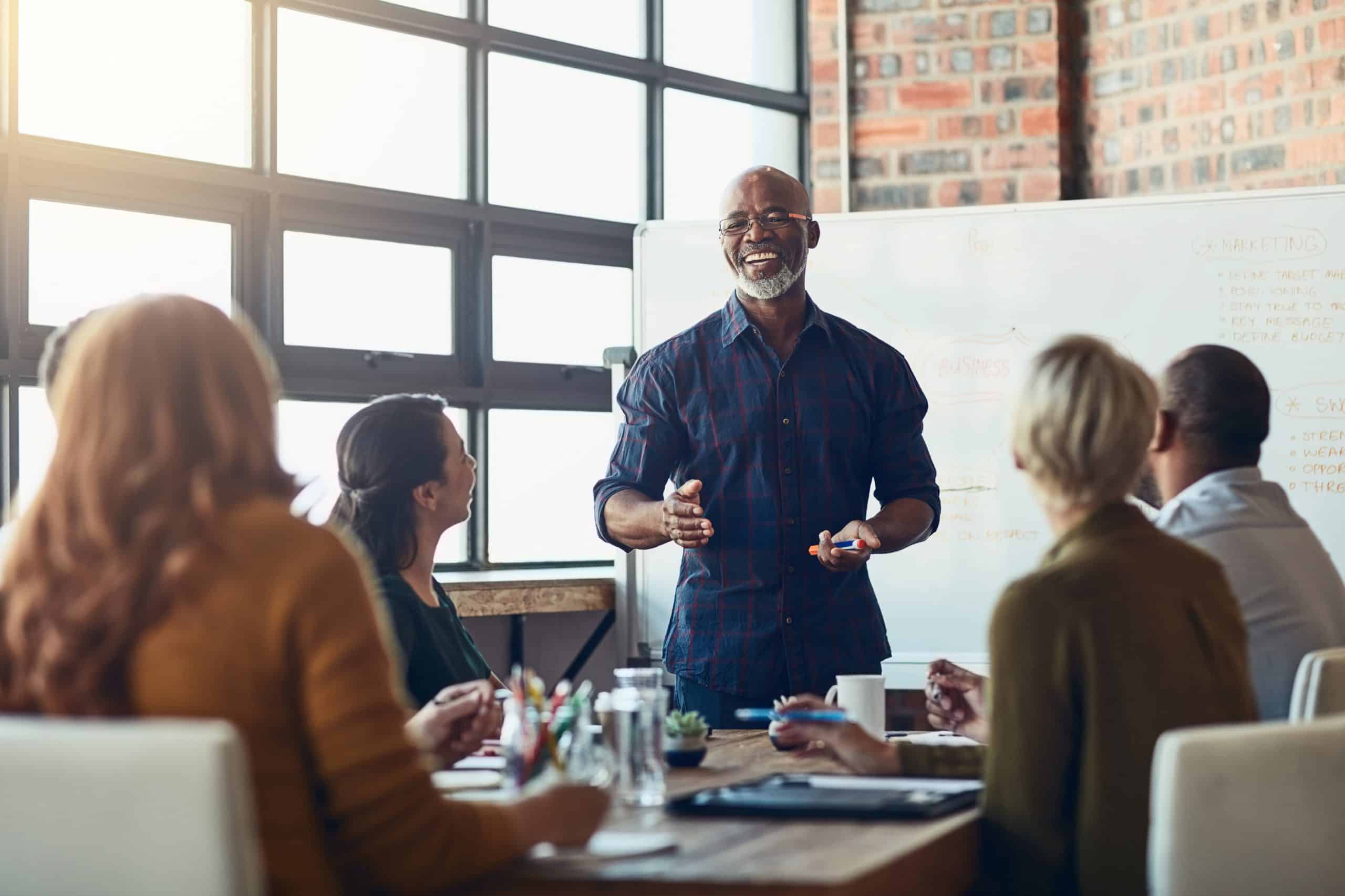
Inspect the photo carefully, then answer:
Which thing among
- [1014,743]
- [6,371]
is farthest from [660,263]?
[1014,743]

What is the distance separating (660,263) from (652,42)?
854mm

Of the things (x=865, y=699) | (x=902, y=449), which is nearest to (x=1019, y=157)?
(x=902, y=449)

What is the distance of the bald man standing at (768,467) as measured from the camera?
293cm

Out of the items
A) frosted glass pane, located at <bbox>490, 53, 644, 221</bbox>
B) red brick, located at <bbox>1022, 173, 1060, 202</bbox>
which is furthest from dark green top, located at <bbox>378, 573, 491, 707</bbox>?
red brick, located at <bbox>1022, 173, 1060, 202</bbox>

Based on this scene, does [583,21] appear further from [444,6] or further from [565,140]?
[444,6]

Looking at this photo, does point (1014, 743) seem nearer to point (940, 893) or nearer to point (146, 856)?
point (940, 893)

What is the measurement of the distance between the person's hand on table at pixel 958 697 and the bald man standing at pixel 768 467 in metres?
0.66

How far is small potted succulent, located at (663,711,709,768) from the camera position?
205 centimetres

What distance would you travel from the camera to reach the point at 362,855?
1258 mm

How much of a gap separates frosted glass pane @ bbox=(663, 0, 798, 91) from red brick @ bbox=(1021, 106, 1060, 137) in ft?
2.83

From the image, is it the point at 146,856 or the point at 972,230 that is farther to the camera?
the point at 972,230

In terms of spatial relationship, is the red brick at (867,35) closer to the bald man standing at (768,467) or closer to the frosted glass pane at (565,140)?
the frosted glass pane at (565,140)

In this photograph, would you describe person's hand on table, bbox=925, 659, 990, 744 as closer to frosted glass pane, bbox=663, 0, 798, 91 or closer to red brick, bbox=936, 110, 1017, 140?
red brick, bbox=936, 110, 1017, 140

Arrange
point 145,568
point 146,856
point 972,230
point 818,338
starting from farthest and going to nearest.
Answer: point 972,230
point 818,338
point 145,568
point 146,856
